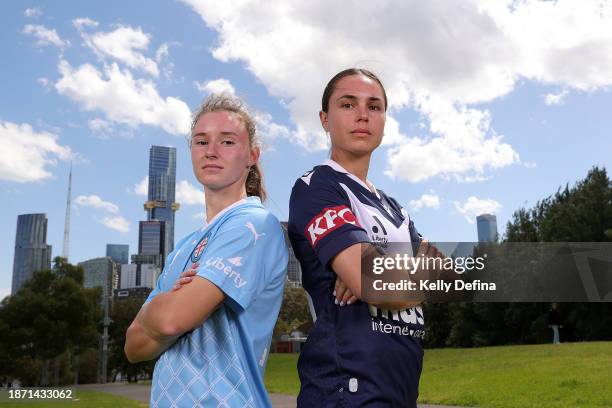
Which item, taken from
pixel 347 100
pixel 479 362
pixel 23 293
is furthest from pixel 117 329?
pixel 347 100

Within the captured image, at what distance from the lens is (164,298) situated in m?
2.26

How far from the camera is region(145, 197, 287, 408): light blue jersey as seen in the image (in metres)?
2.24

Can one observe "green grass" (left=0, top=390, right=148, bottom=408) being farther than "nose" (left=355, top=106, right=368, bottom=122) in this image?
Yes

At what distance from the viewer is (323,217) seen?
8.27 feet

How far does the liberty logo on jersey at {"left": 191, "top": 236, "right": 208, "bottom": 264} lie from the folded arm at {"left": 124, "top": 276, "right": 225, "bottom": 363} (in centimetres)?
23

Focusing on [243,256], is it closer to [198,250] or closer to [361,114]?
[198,250]

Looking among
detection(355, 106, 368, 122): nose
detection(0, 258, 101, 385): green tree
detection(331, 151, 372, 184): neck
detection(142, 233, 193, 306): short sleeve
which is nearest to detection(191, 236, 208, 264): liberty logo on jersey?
detection(142, 233, 193, 306): short sleeve

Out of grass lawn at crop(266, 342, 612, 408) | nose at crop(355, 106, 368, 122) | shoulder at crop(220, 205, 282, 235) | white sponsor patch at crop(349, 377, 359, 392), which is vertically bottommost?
grass lawn at crop(266, 342, 612, 408)

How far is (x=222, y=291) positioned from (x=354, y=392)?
627mm

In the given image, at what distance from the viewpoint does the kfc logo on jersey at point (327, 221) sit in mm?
2484

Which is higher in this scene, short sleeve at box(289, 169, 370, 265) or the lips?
the lips

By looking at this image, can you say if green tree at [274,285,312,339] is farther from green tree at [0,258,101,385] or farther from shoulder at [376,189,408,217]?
shoulder at [376,189,408,217]

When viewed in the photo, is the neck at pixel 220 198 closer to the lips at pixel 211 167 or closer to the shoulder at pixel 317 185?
the lips at pixel 211 167

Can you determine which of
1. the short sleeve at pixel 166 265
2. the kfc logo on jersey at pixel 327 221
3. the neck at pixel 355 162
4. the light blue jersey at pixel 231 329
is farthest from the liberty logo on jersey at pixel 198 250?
the neck at pixel 355 162
